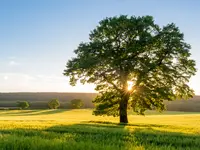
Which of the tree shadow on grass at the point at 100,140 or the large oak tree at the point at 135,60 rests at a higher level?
the large oak tree at the point at 135,60

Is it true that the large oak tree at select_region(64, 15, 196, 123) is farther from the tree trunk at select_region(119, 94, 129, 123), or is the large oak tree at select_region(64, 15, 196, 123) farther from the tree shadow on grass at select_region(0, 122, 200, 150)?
the tree shadow on grass at select_region(0, 122, 200, 150)

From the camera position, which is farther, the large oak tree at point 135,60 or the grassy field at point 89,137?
the large oak tree at point 135,60

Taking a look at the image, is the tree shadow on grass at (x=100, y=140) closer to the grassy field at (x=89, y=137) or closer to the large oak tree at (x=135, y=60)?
the grassy field at (x=89, y=137)

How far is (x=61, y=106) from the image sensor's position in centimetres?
15762

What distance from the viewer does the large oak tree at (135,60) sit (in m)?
37.6

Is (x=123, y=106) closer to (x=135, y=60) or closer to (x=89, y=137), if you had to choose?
(x=135, y=60)

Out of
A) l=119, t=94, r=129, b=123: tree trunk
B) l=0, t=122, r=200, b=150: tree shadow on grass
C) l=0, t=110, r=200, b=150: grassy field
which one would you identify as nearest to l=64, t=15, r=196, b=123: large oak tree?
l=119, t=94, r=129, b=123: tree trunk

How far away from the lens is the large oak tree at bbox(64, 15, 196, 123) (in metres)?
37.6

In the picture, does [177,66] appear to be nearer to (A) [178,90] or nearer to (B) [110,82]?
(A) [178,90]

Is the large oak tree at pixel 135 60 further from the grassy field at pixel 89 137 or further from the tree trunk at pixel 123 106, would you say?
the grassy field at pixel 89 137

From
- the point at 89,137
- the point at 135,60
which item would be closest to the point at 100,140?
the point at 89,137

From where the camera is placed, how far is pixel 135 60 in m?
37.9

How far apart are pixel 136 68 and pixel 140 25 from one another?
525cm

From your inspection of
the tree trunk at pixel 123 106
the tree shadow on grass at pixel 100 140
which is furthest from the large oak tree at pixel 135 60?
the tree shadow on grass at pixel 100 140
